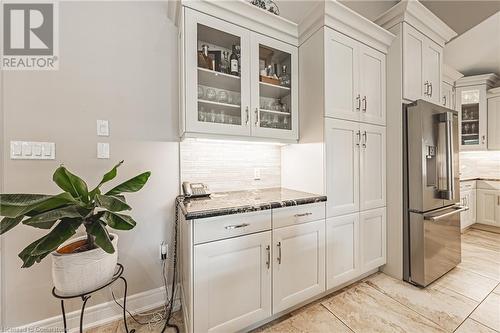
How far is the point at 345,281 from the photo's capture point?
5.91 feet

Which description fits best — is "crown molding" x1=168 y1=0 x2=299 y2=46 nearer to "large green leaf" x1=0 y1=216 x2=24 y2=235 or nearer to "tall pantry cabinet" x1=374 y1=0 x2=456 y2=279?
"tall pantry cabinet" x1=374 y1=0 x2=456 y2=279

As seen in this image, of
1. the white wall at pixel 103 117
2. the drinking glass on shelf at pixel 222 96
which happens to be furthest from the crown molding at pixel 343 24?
the white wall at pixel 103 117

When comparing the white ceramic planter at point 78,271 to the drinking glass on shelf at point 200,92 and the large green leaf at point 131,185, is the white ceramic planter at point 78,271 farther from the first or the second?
the drinking glass on shelf at point 200,92

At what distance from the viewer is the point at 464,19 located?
2.49 meters

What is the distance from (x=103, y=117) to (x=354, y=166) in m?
2.10

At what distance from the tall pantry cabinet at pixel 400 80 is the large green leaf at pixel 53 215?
249cm

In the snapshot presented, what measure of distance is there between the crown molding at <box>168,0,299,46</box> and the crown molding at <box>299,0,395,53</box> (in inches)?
6.1

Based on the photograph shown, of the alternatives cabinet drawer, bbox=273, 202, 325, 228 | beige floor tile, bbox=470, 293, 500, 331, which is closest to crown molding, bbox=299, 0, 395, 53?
cabinet drawer, bbox=273, 202, 325, 228

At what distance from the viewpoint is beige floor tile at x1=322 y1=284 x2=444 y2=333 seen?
144 cm

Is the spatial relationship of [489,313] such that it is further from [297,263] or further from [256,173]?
[256,173]

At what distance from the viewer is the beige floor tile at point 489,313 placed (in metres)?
1.47

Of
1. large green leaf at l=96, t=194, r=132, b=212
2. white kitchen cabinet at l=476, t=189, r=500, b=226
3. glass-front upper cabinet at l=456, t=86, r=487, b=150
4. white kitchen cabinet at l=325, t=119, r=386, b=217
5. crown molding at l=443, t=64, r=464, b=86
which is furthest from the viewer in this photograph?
glass-front upper cabinet at l=456, t=86, r=487, b=150

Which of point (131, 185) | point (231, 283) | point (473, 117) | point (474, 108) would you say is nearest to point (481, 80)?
point (474, 108)

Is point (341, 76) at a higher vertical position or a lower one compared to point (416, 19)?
lower
